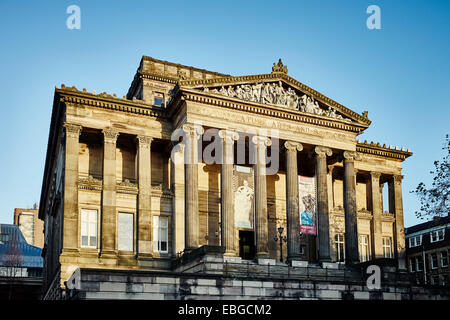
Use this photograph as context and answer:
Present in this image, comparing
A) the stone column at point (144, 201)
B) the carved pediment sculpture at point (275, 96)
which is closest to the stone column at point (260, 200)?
the carved pediment sculpture at point (275, 96)

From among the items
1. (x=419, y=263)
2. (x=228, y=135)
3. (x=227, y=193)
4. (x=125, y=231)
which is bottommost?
(x=419, y=263)

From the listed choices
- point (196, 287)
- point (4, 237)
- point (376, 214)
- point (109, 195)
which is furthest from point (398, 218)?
point (4, 237)

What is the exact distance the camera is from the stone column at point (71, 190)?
134 feet

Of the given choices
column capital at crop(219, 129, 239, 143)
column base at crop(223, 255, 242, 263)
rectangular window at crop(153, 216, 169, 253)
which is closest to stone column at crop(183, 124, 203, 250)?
column capital at crop(219, 129, 239, 143)

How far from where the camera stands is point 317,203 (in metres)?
46.9

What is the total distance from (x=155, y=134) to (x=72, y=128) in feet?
21.8

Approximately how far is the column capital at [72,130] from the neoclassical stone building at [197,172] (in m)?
0.09

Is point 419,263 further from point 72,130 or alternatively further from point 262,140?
point 72,130

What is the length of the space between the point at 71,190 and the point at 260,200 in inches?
555

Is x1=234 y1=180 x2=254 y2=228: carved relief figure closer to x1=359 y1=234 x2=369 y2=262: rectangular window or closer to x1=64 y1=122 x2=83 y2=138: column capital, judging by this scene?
x1=64 y1=122 x2=83 y2=138: column capital

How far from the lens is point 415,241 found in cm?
8000

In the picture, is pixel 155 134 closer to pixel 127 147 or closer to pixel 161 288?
pixel 127 147

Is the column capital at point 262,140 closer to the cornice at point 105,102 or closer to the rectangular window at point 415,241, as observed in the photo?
the cornice at point 105,102

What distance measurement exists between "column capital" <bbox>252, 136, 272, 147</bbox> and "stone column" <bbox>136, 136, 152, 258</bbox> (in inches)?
328
